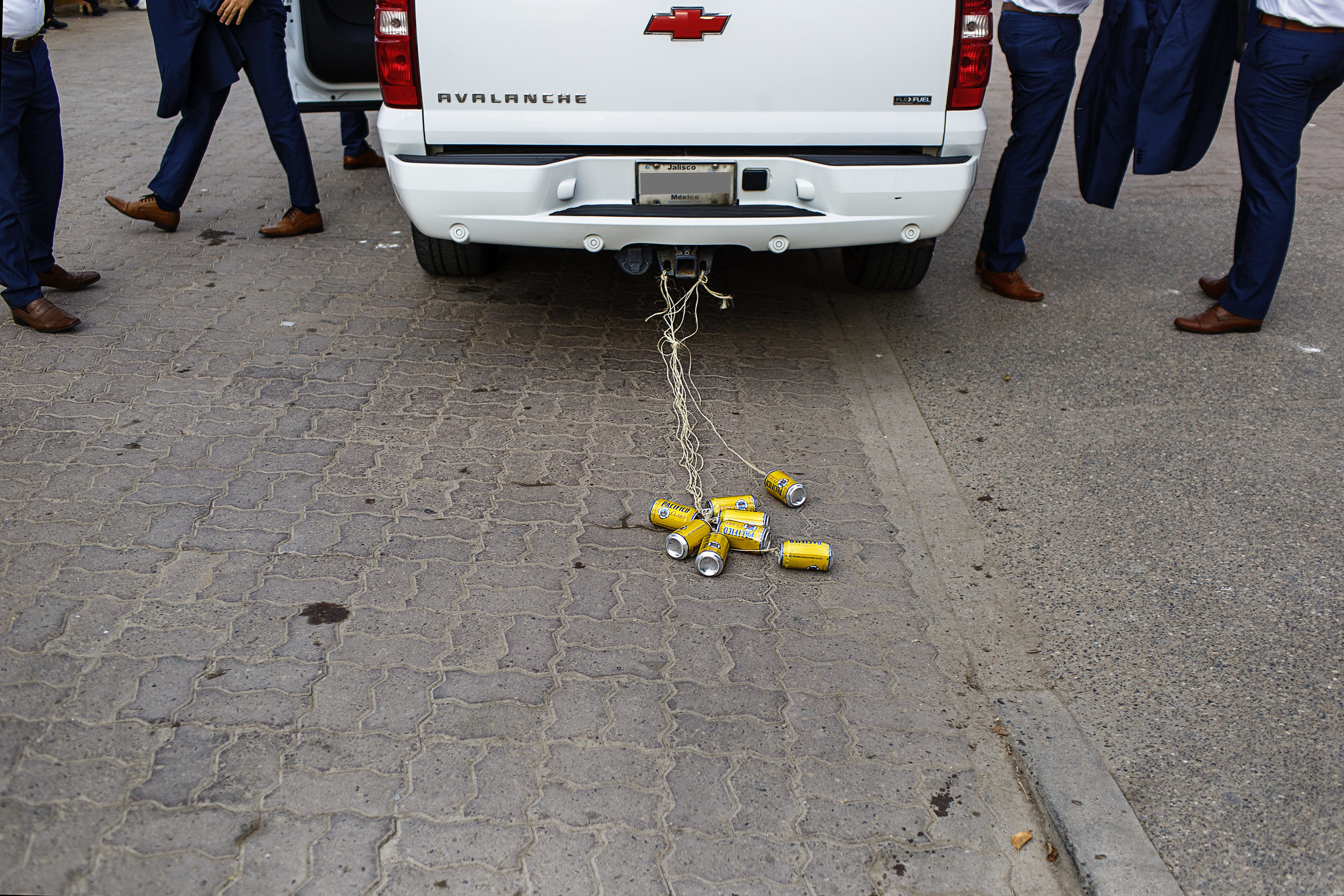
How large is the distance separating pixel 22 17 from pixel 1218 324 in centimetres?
553

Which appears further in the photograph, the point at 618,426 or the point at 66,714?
the point at 618,426

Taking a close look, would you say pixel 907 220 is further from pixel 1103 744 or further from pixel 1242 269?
pixel 1103 744

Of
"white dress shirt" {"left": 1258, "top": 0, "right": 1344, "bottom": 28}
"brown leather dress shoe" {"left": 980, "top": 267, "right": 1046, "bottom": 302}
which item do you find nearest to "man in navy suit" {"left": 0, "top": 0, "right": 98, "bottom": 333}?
"white dress shirt" {"left": 1258, "top": 0, "right": 1344, "bottom": 28}

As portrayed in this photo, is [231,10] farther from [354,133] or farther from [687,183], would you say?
[687,183]

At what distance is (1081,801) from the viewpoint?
2410 mm

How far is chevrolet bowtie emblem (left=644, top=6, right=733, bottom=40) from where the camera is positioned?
3.74 m

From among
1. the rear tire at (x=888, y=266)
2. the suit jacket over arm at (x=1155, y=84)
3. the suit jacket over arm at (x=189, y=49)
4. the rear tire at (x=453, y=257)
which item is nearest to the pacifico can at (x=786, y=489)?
the rear tire at (x=888, y=266)

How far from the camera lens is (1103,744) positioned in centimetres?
258

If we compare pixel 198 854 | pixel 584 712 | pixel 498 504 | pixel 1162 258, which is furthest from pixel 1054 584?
pixel 1162 258

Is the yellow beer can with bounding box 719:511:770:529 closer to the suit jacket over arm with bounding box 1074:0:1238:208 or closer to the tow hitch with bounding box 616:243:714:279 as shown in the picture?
the tow hitch with bounding box 616:243:714:279

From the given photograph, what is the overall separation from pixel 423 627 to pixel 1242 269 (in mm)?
4144

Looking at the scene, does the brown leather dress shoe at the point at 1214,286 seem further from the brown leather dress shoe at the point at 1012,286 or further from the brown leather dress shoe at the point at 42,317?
the brown leather dress shoe at the point at 42,317

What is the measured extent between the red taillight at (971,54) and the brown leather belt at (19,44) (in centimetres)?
387

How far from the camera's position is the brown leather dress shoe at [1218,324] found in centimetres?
490
